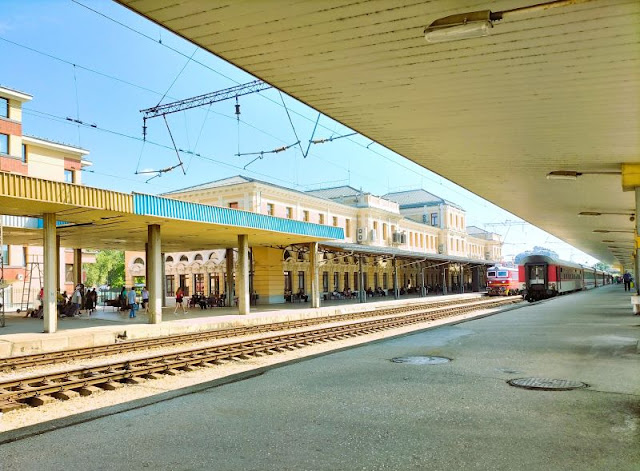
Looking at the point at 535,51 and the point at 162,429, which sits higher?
the point at 535,51

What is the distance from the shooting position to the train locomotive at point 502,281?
42406mm

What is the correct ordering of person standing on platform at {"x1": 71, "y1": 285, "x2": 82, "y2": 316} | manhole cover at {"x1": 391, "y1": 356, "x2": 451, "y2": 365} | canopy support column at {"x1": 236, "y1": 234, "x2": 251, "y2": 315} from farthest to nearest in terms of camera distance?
canopy support column at {"x1": 236, "y1": 234, "x2": 251, "y2": 315} → person standing on platform at {"x1": 71, "y1": 285, "x2": 82, "y2": 316} → manhole cover at {"x1": 391, "y1": 356, "x2": 451, "y2": 365}

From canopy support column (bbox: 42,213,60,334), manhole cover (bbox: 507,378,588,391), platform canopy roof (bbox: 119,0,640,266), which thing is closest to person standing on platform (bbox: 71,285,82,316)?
canopy support column (bbox: 42,213,60,334)

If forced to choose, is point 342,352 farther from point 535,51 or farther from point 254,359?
point 535,51

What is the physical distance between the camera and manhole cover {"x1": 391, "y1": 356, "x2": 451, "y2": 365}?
10727 millimetres

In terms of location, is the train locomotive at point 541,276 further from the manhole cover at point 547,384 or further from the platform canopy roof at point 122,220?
the manhole cover at point 547,384

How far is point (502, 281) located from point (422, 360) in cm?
3372

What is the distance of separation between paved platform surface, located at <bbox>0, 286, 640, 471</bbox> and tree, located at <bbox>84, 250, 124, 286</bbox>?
6567cm

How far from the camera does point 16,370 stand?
38.5 feet

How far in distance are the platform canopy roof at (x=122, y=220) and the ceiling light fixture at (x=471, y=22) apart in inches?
481

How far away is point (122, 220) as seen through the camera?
61.6 ft

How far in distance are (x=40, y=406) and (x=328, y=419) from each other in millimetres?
4948

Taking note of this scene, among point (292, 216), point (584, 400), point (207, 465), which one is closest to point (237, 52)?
point (207, 465)

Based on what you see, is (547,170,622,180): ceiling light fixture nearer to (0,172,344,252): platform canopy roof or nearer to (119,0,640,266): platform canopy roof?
(119,0,640,266): platform canopy roof
